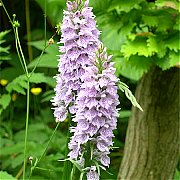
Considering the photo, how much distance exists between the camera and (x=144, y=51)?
1963 mm

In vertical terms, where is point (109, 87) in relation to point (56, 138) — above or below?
above

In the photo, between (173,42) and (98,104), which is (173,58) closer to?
(173,42)

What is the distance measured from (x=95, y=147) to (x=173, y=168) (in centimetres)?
111

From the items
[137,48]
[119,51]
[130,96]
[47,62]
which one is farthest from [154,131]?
[130,96]

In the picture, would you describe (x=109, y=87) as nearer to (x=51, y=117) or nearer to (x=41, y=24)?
(x=51, y=117)

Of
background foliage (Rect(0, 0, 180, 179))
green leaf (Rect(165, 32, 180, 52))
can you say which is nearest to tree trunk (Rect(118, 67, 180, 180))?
background foliage (Rect(0, 0, 180, 179))

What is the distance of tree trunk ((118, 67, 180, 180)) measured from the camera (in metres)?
2.32

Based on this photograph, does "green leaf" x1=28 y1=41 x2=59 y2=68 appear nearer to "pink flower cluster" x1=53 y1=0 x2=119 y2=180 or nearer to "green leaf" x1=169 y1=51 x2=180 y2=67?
"green leaf" x1=169 y1=51 x2=180 y2=67

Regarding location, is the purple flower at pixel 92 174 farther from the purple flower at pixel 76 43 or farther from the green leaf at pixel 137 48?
the green leaf at pixel 137 48

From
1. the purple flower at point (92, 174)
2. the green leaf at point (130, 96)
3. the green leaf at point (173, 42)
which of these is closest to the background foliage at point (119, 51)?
the green leaf at point (173, 42)

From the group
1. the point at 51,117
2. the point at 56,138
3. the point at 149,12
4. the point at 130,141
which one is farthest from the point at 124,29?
the point at 51,117

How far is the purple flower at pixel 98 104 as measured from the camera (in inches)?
54.7

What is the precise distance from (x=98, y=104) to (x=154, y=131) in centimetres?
105

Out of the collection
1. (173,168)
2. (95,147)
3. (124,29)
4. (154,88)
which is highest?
(124,29)
